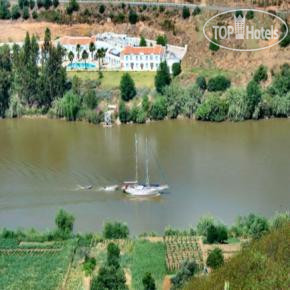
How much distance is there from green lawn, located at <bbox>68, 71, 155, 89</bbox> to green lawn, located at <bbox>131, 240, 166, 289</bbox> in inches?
706

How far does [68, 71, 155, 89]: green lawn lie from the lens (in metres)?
41.3

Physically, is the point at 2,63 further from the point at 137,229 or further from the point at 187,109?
the point at 137,229

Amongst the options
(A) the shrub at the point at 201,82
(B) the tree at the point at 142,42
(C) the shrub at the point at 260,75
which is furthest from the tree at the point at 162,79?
(C) the shrub at the point at 260,75

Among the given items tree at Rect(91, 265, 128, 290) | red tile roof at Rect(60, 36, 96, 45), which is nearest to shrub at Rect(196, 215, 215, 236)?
tree at Rect(91, 265, 128, 290)

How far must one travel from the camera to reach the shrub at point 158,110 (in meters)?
38.8

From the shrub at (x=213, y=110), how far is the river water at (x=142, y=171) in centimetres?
48

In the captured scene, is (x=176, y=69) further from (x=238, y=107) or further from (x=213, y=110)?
(x=238, y=107)

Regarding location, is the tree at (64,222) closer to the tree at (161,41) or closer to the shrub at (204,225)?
the shrub at (204,225)

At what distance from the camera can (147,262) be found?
22.9 m

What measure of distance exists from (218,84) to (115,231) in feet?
54.9

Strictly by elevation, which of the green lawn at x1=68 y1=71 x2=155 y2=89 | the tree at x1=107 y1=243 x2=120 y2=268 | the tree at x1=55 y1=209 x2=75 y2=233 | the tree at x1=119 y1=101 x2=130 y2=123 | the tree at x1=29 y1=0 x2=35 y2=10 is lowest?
the tree at x1=119 y1=101 x2=130 y2=123

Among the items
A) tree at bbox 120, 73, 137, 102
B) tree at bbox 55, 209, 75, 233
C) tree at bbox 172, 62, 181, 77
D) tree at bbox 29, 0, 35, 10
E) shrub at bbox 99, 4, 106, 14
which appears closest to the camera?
tree at bbox 55, 209, 75, 233

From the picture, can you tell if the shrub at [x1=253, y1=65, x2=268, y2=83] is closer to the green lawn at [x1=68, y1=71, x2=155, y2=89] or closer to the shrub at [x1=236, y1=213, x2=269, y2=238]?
the green lawn at [x1=68, y1=71, x2=155, y2=89]

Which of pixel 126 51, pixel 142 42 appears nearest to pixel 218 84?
pixel 126 51
